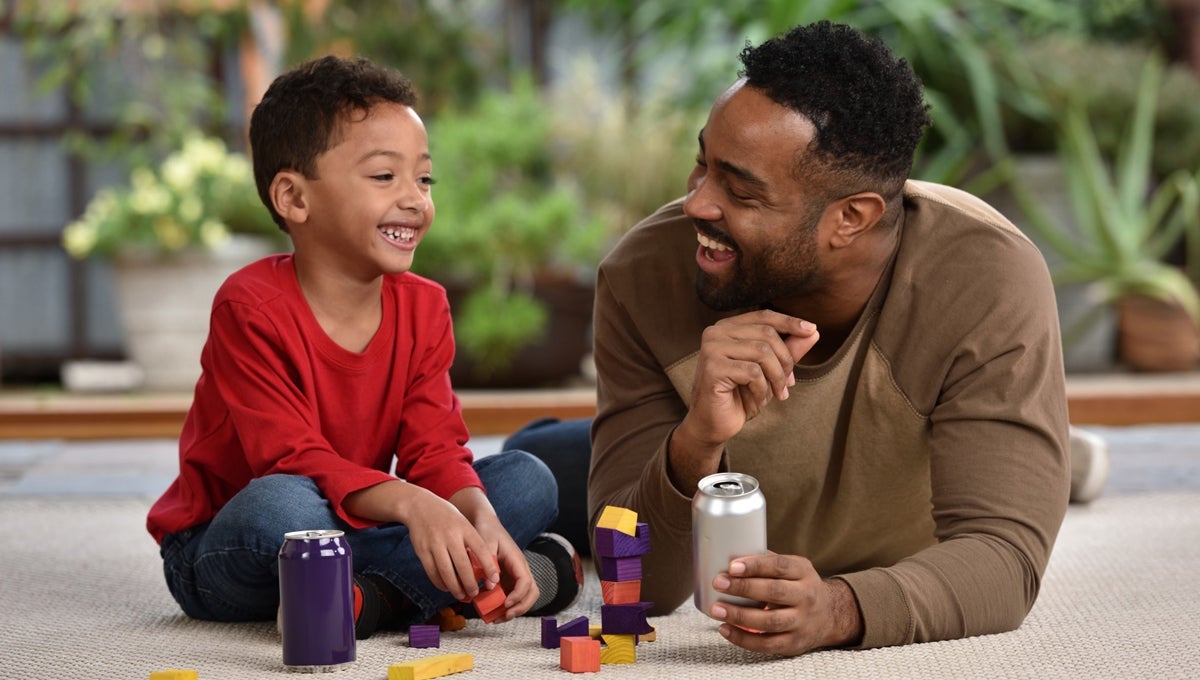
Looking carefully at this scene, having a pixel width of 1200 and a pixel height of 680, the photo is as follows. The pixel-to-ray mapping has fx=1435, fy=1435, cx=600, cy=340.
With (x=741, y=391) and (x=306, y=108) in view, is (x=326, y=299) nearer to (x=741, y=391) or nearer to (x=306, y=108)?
(x=306, y=108)

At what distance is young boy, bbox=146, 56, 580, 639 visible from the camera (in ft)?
5.27

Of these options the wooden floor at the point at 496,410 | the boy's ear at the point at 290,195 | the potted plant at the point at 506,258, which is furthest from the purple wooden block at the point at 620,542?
the potted plant at the point at 506,258

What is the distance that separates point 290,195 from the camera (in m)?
1.74

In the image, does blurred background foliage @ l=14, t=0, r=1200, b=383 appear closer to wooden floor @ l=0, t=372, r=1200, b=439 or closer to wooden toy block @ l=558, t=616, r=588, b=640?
wooden floor @ l=0, t=372, r=1200, b=439

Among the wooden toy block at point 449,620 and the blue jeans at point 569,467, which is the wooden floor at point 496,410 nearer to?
the blue jeans at point 569,467

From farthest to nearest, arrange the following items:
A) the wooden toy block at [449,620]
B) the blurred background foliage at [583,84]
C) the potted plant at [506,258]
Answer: the blurred background foliage at [583,84] < the potted plant at [506,258] < the wooden toy block at [449,620]

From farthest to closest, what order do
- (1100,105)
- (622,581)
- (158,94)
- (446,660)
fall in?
(158,94) → (1100,105) → (622,581) → (446,660)

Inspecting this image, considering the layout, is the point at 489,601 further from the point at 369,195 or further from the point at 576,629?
the point at 369,195

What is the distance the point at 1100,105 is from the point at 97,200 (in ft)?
11.4

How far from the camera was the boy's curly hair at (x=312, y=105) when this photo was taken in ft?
5.58

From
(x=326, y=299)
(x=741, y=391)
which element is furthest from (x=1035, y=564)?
(x=326, y=299)

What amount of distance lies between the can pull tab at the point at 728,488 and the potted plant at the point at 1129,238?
332 cm

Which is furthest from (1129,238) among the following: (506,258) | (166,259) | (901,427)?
(901,427)

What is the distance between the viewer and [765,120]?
150 centimetres
